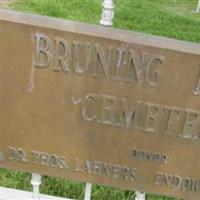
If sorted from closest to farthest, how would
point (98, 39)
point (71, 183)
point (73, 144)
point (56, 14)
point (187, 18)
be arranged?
point (98, 39)
point (73, 144)
point (71, 183)
point (56, 14)
point (187, 18)

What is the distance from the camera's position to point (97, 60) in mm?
1733

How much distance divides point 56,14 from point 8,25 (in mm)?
3569

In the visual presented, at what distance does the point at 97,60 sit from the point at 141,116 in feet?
0.88

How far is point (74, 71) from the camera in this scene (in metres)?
1.76

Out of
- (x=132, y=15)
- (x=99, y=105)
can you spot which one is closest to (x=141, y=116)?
(x=99, y=105)

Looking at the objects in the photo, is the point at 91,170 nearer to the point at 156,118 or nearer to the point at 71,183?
the point at 156,118

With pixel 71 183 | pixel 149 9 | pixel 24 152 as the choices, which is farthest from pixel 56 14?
pixel 24 152

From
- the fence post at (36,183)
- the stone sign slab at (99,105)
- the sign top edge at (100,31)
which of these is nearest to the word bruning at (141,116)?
the stone sign slab at (99,105)

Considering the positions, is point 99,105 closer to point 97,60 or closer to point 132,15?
point 97,60

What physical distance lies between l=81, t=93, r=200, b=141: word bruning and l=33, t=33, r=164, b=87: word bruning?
0.09 m

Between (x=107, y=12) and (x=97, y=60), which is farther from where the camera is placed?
(x=107, y=12)

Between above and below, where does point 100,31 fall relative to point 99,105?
above

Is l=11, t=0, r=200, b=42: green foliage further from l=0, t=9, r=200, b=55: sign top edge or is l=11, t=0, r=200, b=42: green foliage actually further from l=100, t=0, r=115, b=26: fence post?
l=0, t=9, r=200, b=55: sign top edge

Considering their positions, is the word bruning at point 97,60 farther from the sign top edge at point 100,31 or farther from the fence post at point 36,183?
the fence post at point 36,183
